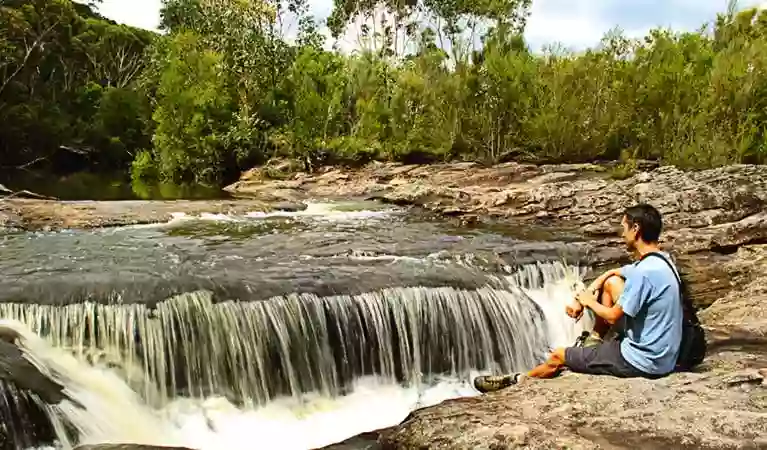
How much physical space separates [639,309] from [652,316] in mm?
121

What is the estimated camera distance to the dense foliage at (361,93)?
19.5 metres

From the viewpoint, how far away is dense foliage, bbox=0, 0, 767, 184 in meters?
19.5

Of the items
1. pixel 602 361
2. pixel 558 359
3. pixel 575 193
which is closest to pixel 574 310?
pixel 602 361

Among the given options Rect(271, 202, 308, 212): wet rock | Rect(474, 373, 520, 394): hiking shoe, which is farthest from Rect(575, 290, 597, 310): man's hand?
Rect(271, 202, 308, 212): wet rock

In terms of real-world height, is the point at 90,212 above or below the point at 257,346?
above


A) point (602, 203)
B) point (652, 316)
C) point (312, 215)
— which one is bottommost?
point (652, 316)

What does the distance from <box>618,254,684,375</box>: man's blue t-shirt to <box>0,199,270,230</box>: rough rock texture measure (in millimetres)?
10811

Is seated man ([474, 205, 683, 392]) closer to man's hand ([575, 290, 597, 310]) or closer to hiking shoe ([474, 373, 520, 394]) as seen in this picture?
man's hand ([575, 290, 597, 310])

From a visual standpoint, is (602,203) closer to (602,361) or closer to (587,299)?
(602,361)

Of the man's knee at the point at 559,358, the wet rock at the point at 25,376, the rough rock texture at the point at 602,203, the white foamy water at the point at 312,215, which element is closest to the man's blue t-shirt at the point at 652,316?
the man's knee at the point at 559,358

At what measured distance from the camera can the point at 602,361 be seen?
554 cm

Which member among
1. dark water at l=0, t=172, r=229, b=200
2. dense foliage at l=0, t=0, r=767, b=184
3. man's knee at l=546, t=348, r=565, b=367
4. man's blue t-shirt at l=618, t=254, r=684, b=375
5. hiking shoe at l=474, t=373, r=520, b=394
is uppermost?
dense foliage at l=0, t=0, r=767, b=184

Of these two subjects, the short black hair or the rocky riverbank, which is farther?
the short black hair

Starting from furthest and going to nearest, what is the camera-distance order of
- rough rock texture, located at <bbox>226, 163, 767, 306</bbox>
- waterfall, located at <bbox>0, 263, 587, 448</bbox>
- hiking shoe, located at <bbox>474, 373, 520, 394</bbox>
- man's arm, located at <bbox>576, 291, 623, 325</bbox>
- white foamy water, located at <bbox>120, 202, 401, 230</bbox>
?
white foamy water, located at <bbox>120, 202, 401, 230</bbox>, rough rock texture, located at <bbox>226, 163, 767, 306</bbox>, waterfall, located at <bbox>0, 263, 587, 448</bbox>, hiking shoe, located at <bbox>474, 373, 520, 394</bbox>, man's arm, located at <bbox>576, 291, 623, 325</bbox>
